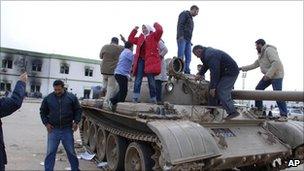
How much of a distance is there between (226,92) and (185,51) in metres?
2.48

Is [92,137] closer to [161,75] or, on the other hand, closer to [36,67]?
[161,75]

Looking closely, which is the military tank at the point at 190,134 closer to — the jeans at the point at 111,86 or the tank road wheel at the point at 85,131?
the jeans at the point at 111,86

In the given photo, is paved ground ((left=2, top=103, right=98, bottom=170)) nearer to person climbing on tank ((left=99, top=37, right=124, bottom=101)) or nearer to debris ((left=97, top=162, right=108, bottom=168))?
debris ((left=97, top=162, right=108, bottom=168))

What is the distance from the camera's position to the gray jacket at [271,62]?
922cm

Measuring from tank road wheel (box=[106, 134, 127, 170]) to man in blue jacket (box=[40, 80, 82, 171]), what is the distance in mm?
1200

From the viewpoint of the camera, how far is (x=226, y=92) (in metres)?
8.21

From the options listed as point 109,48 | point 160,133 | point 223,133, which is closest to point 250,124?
point 223,133

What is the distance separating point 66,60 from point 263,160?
54.5 metres

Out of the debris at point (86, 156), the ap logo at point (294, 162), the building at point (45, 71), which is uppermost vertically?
the building at point (45, 71)

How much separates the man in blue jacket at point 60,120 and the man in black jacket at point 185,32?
3.16 metres

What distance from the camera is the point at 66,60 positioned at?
60438 millimetres

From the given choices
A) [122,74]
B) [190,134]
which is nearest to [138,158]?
[122,74]

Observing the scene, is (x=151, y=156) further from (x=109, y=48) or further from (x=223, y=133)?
(x=109, y=48)

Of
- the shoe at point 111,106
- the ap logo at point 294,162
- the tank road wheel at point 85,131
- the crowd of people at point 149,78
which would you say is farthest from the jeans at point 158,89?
the tank road wheel at point 85,131
